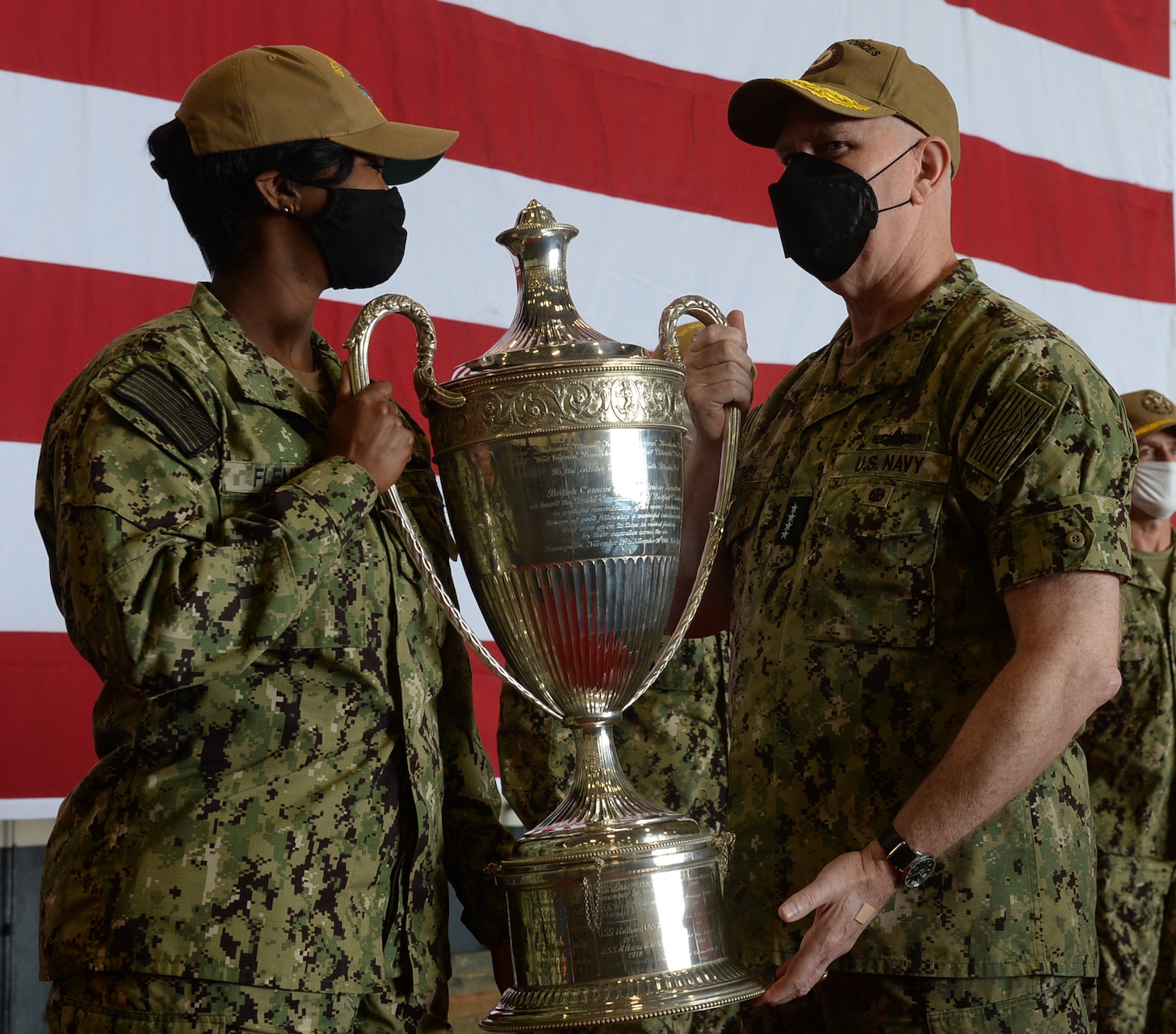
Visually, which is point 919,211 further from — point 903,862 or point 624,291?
point 624,291

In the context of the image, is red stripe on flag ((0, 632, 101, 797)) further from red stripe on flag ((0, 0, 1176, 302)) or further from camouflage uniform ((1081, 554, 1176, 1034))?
camouflage uniform ((1081, 554, 1176, 1034))

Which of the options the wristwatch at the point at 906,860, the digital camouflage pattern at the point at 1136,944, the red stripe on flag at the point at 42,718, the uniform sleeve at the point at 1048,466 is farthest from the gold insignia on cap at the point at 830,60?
the digital camouflage pattern at the point at 1136,944

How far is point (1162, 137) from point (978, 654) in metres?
3.32

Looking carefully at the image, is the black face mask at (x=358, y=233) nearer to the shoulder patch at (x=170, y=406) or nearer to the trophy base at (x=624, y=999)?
the shoulder patch at (x=170, y=406)

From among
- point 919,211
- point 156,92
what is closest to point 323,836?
point 919,211

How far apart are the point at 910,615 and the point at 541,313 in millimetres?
527

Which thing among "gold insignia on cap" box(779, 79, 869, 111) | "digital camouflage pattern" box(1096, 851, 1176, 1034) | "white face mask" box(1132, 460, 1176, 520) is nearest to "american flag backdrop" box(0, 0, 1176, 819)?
"white face mask" box(1132, 460, 1176, 520)

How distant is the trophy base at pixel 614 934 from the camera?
52.1 inches

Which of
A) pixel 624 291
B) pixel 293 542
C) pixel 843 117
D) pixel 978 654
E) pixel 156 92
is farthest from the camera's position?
pixel 624 291

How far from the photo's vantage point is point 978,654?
1426 millimetres

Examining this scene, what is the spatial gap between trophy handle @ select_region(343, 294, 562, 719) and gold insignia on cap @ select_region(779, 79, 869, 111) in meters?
0.54

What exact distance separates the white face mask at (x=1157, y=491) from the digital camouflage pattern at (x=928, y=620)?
2.08 metres

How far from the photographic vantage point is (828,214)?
1601 millimetres

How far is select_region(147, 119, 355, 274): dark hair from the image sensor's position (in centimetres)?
143
